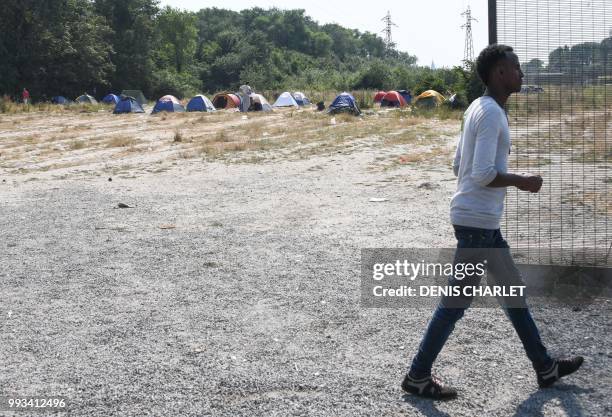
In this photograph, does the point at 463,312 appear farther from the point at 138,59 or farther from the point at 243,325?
Result: the point at 138,59

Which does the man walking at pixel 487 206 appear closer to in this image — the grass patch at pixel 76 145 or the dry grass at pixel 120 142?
the grass patch at pixel 76 145

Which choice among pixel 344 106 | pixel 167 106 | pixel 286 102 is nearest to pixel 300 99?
pixel 286 102

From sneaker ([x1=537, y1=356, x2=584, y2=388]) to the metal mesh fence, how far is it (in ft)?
5.91

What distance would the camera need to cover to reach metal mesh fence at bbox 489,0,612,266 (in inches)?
198

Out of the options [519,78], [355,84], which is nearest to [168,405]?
[519,78]

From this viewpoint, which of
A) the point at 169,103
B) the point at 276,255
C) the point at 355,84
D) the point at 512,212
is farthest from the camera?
the point at 355,84

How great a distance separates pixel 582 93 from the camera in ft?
16.7

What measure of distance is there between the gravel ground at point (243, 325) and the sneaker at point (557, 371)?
Result: 2.2 inches

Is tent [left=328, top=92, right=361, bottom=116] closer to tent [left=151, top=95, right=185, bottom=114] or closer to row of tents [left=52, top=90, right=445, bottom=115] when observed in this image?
row of tents [left=52, top=90, right=445, bottom=115]

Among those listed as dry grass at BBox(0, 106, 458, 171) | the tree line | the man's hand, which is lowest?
dry grass at BBox(0, 106, 458, 171)

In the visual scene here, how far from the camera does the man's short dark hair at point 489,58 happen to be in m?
3.38

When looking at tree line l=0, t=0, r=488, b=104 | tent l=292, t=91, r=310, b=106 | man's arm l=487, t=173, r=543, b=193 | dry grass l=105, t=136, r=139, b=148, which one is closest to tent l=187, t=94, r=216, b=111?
tent l=292, t=91, r=310, b=106

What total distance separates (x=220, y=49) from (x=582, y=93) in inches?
3286

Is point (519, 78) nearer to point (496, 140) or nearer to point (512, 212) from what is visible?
point (496, 140)
